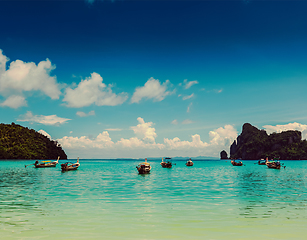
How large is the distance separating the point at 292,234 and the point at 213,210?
783cm

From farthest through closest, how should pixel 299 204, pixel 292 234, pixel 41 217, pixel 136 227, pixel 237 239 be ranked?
pixel 299 204 < pixel 41 217 < pixel 136 227 < pixel 292 234 < pixel 237 239

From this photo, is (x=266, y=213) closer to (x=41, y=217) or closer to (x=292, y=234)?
(x=292, y=234)

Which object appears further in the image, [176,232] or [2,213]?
[2,213]

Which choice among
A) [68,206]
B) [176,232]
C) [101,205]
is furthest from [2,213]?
[176,232]

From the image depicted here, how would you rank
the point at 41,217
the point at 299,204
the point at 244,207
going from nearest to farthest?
the point at 41,217 → the point at 244,207 → the point at 299,204

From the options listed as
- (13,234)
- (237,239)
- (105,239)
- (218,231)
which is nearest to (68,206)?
(13,234)

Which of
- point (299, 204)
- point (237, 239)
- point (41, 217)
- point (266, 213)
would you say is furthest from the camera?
point (299, 204)

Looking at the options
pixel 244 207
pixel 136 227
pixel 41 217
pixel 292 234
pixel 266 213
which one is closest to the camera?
pixel 292 234

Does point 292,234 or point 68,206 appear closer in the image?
point 292,234

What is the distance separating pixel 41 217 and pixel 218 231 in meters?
13.7

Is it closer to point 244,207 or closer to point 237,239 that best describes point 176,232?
point 237,239

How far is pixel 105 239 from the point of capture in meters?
13.8

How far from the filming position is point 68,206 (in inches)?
923

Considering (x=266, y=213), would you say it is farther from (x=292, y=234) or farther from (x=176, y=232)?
(x=176, y=232)
